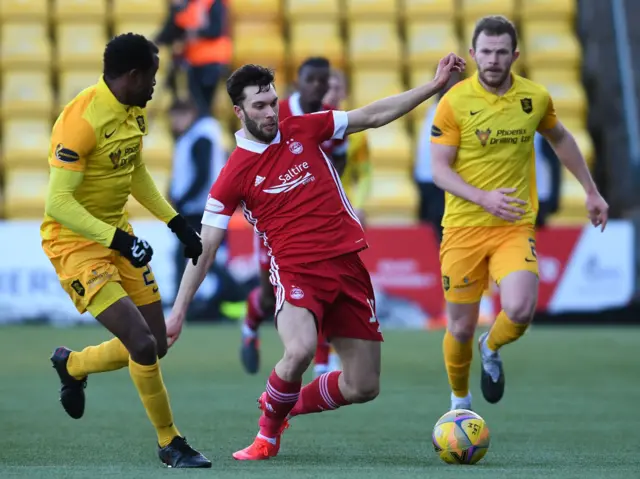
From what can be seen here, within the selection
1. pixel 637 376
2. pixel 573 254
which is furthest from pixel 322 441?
pixel 573 254

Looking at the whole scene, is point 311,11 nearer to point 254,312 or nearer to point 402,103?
point 254,312

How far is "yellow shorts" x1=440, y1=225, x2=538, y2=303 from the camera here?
7.80 m

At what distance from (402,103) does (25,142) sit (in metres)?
10.9

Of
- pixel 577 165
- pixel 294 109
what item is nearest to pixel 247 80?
pixel 577 165

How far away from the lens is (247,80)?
6570 millimetres

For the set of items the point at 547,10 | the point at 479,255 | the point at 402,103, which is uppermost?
the point at 547,10

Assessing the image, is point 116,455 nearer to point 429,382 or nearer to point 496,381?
point 496,381

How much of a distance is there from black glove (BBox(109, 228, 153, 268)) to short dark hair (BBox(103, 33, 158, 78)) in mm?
790

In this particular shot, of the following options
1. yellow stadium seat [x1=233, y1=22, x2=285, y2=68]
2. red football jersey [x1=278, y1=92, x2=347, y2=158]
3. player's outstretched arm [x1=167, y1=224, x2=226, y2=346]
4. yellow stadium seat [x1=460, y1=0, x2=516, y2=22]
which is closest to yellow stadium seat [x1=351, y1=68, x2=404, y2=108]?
yellow stadium seat [x1=233, y1=22, x2=285, y2=68]

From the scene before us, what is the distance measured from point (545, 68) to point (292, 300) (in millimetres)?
11489

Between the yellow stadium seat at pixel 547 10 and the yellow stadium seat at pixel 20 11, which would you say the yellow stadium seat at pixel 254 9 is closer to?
the yellow stadium seat at pixel 20 11

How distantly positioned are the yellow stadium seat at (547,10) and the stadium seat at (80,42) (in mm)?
5534

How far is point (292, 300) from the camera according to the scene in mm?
6555

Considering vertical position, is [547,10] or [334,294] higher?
[547,10]
